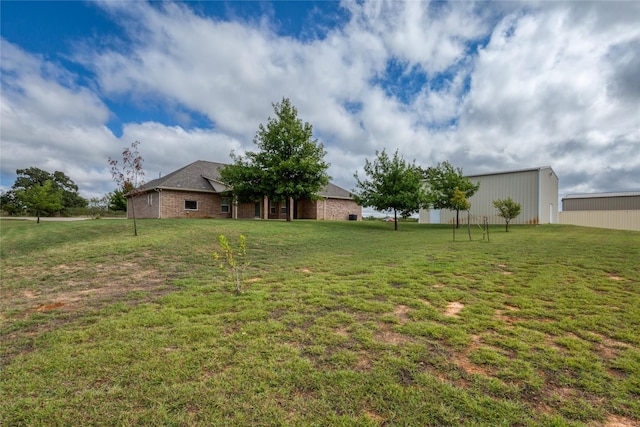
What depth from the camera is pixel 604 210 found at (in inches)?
899

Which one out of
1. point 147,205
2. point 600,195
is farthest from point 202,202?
point 600,195

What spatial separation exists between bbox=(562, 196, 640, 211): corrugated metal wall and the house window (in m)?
36.9

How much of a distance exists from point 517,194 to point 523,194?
39 centimetres

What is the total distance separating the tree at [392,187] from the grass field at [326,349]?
1130 cm

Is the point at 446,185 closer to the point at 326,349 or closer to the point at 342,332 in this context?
the point at 342,332

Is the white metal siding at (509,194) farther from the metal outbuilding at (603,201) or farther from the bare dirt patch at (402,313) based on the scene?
the bare dirt patch at (402,313)

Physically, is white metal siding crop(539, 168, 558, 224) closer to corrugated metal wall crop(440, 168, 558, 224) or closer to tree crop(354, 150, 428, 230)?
corrugated metal wall crop(440, 168, 558, 224)

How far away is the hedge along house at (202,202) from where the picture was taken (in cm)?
2077

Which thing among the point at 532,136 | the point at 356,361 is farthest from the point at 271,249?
the point at 532,136

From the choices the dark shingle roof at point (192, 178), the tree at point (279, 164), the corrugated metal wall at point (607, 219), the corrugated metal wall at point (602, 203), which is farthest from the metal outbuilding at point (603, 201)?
the dark shingle roof at point (192, 178)

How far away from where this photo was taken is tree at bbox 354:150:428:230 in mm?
16981

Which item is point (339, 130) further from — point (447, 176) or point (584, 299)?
point (584, 299)

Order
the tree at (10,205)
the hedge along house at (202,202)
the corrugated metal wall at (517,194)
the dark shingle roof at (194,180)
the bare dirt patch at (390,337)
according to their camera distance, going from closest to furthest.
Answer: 1. the bare dirt patch at (390,337)
2. the corrugated metal wall at (517,194)
3. the hedge along house at (202,202)
4. the dark shingle roof at (194,180)
5. the tree at (10,205)

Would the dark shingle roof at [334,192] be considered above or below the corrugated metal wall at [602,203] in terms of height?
above
